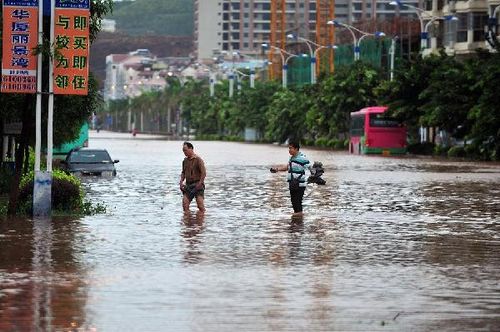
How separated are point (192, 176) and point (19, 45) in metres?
4.89

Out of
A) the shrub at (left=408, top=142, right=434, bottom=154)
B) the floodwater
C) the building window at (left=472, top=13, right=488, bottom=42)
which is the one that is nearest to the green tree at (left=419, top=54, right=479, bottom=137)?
the shrub at (left=408, top=142, right=434, bottom=154)

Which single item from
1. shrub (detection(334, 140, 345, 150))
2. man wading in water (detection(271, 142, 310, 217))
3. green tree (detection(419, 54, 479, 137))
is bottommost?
shrub (detection(334, 140, 345, 150))

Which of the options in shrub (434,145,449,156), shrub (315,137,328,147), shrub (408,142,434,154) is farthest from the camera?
shrub (315,137,328,147)

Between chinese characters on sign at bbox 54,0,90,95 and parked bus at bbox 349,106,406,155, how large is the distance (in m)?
62.0

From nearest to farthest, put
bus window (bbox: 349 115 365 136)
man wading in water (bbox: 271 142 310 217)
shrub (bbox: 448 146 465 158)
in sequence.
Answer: man wading in water (bbox: 271 142 310 217)
shrub (bbox: 448 146 465 158)
bus window (bbox: 349 115 365 136)

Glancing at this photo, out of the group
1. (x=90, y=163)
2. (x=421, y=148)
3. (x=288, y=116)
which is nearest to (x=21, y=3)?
(x=90, y=163)

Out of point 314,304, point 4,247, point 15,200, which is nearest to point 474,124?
point 15,200

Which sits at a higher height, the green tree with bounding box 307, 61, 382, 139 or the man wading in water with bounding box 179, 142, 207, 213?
the green tree with bounding box 307, 61, 382, 139

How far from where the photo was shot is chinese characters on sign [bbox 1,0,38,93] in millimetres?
25812

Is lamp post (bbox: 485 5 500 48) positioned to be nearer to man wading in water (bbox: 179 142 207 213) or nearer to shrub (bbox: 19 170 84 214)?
man wading in water (bbox: 179 142 207 213)

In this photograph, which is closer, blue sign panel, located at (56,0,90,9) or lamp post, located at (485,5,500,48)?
blue sign panel, located at (56,0,90,9)

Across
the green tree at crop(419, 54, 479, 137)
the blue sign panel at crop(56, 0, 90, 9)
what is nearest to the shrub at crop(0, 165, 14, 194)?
the blue sign panel at crop(56, 0, 90, 9)

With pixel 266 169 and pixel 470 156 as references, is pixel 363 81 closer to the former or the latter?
pixel 470 156

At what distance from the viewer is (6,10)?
25.8 m
